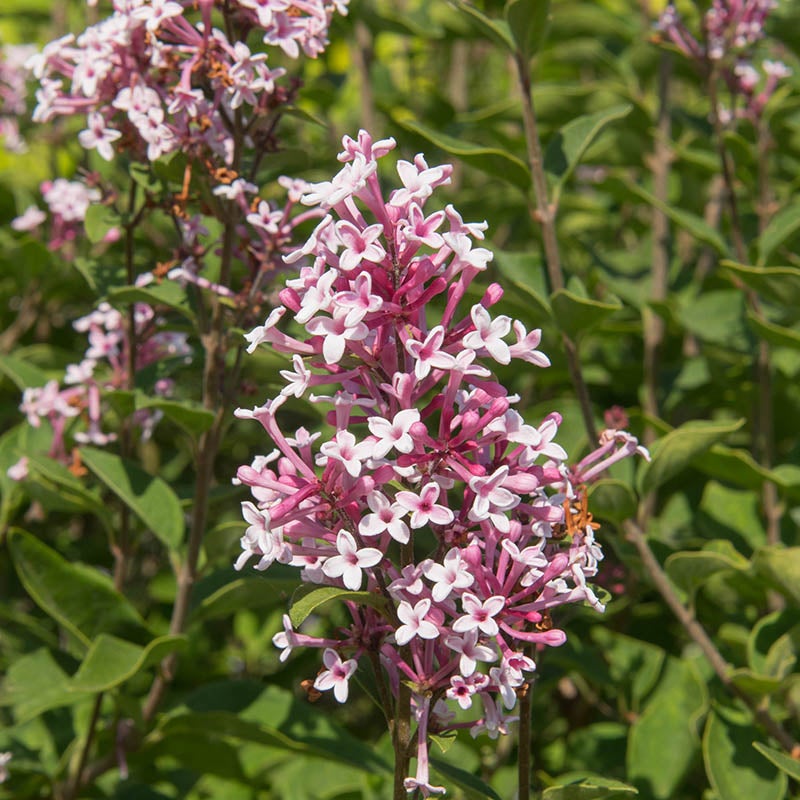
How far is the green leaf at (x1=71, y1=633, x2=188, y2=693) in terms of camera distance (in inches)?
75.8

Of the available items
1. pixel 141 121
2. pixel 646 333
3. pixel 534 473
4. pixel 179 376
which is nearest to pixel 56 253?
pixel 179 376

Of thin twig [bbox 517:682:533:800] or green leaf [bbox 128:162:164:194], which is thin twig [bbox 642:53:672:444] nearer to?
green leaf [bbox 128:162:164:194]

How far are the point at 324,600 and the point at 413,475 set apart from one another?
172mm

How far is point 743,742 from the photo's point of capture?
2.13m

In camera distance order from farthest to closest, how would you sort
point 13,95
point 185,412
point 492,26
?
point 13,95
point 492,26
point 185,412

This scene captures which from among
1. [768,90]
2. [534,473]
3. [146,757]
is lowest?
[146,757]

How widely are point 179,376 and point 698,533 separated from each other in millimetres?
1331

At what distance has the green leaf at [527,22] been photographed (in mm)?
2031

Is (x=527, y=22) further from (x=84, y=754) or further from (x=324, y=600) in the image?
(x=84, y=754)

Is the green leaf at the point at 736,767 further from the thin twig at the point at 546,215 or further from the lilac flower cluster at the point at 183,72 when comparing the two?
the lilac flower cluster at the point at 183,72

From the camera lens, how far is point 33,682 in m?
2.35

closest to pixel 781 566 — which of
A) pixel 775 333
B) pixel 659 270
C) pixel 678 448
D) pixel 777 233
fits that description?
pixel 678 448

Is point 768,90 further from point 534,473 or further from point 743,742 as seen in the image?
point 534,473

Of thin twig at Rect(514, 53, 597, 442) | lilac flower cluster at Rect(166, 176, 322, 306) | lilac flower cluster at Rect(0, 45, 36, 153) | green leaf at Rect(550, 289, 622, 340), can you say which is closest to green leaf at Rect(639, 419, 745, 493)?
thin twig at Rect(514, 53, 597, 442)
